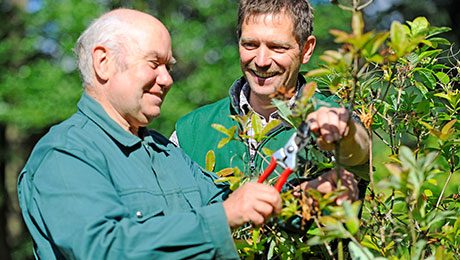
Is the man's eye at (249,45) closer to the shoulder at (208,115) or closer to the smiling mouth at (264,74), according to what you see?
the smiling mouth at (264,74)

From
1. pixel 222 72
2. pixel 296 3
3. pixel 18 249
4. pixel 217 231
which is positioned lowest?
pixel 18 249

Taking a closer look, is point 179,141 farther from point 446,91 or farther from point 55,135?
point 446,91

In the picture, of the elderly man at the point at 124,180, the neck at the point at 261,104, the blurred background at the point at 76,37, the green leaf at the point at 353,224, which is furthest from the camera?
the blurred background at the point at 76,37

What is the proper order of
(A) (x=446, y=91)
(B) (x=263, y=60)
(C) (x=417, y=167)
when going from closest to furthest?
(C) (x=417, y=167) → (A) (x=446, y=91) → (B) (x=263, y=60)

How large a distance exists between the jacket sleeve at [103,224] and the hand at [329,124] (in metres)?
0.35

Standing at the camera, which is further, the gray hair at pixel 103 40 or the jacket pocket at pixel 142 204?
the gray hair at pixel 103 40

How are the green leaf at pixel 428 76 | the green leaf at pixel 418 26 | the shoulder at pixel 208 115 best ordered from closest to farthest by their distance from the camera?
1. the green leaf at pixel 418 26
2. the green leaf at pixel 428 76
3. the shoulder at pixel 208 115

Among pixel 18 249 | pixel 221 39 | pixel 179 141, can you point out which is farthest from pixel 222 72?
pixel 179 141

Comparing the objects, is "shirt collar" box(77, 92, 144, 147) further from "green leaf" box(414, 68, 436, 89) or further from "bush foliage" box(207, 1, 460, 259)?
"green leaf" box(414, 68, 436, 89)

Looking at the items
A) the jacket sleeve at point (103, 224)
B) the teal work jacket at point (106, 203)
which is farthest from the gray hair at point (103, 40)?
the jacket sleeve at point (103, 224)

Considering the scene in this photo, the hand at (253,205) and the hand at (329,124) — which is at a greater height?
the hand at (329,124)

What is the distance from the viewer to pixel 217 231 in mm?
1528

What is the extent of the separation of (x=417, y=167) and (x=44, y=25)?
9.61 m

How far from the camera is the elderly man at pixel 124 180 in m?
1.51
